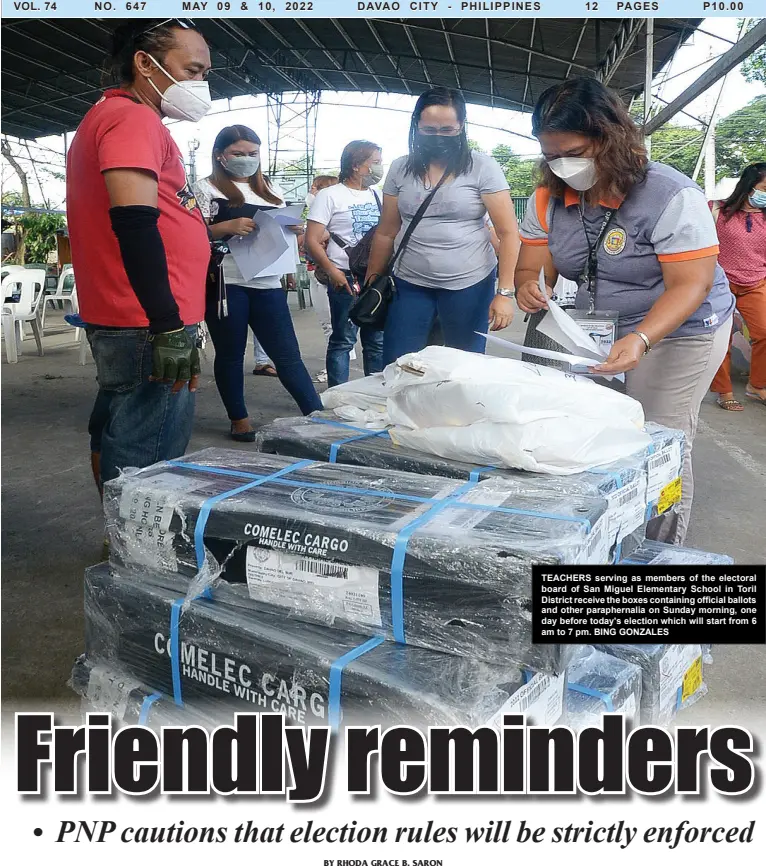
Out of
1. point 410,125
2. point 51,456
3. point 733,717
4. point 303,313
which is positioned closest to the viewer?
point 733,717

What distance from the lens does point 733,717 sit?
1.81 metres

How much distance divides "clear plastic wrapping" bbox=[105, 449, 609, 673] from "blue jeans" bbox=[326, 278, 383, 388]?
3.13 m

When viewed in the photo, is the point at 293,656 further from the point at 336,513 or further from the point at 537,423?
the point at 537,423

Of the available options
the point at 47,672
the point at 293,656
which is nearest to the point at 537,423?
the point at 293,656

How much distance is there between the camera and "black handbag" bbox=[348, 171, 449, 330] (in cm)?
294

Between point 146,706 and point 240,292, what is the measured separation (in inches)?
106

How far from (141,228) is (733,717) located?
178cm

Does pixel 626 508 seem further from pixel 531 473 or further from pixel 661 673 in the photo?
pixel 661 673

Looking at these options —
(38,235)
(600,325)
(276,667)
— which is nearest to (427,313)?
(600,325)

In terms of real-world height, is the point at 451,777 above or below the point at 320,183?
below

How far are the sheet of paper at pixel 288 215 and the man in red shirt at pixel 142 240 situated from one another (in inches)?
49.6

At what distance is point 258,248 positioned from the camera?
3646 mm

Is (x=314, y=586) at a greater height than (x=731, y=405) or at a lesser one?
greater

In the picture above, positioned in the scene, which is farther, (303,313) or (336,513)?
(303,313)
